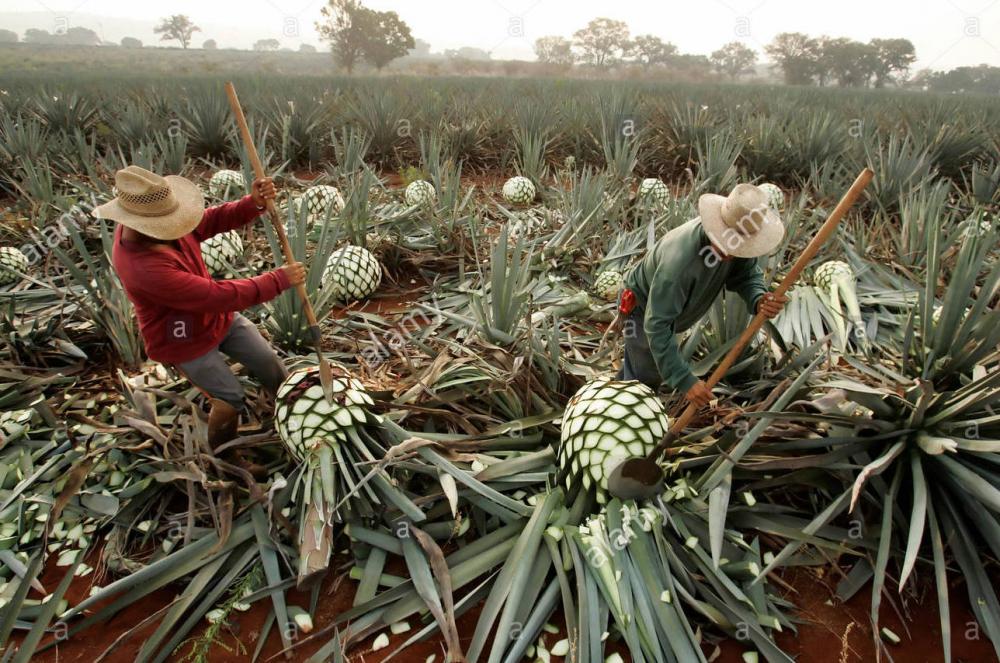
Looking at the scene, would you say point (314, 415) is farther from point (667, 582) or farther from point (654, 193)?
point (654, 193)

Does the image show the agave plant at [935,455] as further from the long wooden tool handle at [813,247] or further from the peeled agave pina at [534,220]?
the peeled agave pina at [534,220]

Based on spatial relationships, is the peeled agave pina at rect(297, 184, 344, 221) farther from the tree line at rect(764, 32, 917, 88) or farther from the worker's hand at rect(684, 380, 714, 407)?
the tree line at rect(764, 32, 917, 88)

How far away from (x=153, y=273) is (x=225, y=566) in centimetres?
79

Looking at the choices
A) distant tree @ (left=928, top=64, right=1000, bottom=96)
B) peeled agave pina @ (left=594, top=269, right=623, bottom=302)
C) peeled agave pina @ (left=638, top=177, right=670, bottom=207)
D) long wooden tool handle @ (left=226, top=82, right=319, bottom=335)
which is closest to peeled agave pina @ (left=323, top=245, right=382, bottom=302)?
long wooden tool handle @ (left=226, top=82, right=319, bottom=335)

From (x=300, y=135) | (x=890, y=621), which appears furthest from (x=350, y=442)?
(x=300, y=135)

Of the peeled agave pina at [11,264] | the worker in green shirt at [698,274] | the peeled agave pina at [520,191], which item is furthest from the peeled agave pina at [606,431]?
the peeled agave pina at [11,264]

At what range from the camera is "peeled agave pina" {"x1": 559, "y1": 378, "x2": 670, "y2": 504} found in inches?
53.3

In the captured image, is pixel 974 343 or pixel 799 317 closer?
pixel 974 343

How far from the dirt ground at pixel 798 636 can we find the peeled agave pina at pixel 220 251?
5.59 ft

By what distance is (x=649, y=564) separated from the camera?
1.24 meters

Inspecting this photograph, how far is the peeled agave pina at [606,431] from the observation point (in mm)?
1354

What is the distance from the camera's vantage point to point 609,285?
2.60 metres

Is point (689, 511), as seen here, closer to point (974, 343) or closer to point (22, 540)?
point (974, 343)

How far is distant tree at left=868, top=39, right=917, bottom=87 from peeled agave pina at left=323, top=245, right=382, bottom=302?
2304 inches
